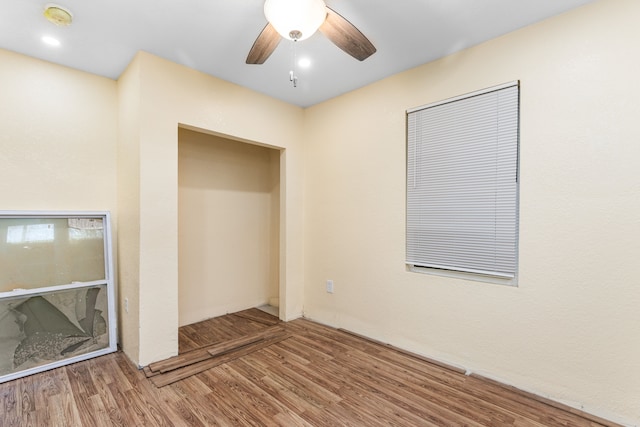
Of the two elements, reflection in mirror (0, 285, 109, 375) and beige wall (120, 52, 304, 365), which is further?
beige wall (120, 52, 304, 365)

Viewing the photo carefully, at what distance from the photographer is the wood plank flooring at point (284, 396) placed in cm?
183

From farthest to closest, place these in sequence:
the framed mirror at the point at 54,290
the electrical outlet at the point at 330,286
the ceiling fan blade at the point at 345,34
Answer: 1. the electrical outlet at the point at 330,286
2. the framed mirror at the point at 54,290
3. the ceiling fan blade at the point at 345,34

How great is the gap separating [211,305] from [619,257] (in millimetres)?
3734

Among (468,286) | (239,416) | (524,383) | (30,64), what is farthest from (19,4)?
(524,383)

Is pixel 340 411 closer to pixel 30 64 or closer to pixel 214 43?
pixel 214 43

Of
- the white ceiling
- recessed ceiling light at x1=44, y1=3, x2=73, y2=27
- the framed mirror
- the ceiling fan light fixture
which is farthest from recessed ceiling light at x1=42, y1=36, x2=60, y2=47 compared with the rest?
the ceiling fan light fixture

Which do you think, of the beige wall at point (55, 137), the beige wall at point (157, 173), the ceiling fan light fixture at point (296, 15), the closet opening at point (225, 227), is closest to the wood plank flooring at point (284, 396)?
the beige wall at point (157, 173)

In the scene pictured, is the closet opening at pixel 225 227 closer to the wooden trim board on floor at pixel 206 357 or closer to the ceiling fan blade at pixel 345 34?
the wooden trim board on floor at pixel 206 357

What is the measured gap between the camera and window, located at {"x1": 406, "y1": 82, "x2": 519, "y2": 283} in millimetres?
2182

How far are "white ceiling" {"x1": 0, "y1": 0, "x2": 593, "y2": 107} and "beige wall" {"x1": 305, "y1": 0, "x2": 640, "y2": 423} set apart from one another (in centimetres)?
24

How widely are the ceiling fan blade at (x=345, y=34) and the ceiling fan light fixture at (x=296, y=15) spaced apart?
58 millimetres

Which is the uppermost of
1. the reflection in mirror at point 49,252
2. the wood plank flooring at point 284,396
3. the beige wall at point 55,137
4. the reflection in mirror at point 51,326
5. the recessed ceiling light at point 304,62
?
the recessed ceiling light at point 304,62

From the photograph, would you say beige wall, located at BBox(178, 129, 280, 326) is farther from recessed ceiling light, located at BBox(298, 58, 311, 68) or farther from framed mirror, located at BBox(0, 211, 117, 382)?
recessed ceiling light, located at BBox(298, 58, 311, 68)

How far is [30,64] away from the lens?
95.9 inches
